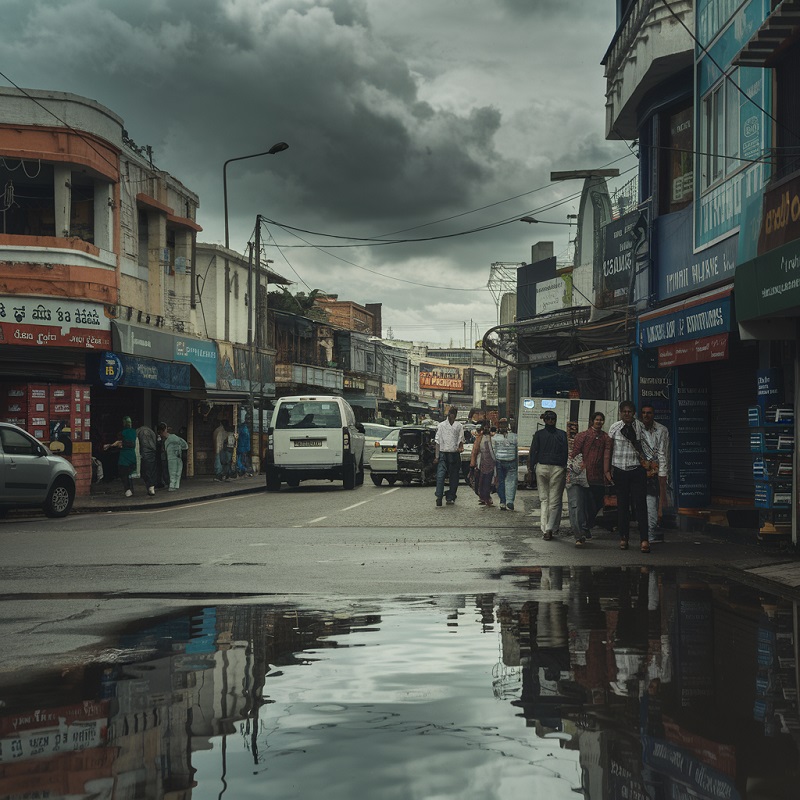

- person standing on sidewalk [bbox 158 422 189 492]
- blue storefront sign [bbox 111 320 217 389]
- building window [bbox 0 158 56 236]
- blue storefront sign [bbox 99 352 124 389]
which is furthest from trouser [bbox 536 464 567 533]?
building window [bbox 0 158 56 236]

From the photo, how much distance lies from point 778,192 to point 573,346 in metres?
25.4

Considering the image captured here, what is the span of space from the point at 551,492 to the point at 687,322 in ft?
11.2

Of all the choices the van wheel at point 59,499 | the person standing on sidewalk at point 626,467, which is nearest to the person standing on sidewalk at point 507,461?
the person standing on sidewalk at point 626,467

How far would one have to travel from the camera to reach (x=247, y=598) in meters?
9.65

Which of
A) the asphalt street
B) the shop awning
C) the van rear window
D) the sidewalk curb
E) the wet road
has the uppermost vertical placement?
the shop awning

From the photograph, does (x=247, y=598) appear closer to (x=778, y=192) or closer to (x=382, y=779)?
(x=382, y=779)

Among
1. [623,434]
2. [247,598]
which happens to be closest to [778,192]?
[623,434]

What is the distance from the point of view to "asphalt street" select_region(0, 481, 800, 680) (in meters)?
9.12

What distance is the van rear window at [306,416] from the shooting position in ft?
96.2

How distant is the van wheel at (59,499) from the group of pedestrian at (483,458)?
7424 millimetres

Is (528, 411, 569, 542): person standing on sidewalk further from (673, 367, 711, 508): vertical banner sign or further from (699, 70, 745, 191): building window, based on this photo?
(699, 70, 745, 191): building window

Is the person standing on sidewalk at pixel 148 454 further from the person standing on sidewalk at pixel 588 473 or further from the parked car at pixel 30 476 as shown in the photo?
the person standing on sidewalk at pixel 588 473

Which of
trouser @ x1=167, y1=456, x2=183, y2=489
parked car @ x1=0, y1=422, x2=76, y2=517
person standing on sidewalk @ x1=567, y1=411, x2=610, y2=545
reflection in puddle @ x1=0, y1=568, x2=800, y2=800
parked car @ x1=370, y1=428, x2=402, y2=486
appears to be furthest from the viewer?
parked car @ x1=370, y1=428, x2=402, y2=486

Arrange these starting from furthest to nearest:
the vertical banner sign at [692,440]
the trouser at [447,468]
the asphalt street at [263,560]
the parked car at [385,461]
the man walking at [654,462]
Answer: the parked car at [385,461]
the trouser at [447,468]
the vertical banner sign at [692,440]
the man walking at [654,462]
the asphalt street at [263,560]
